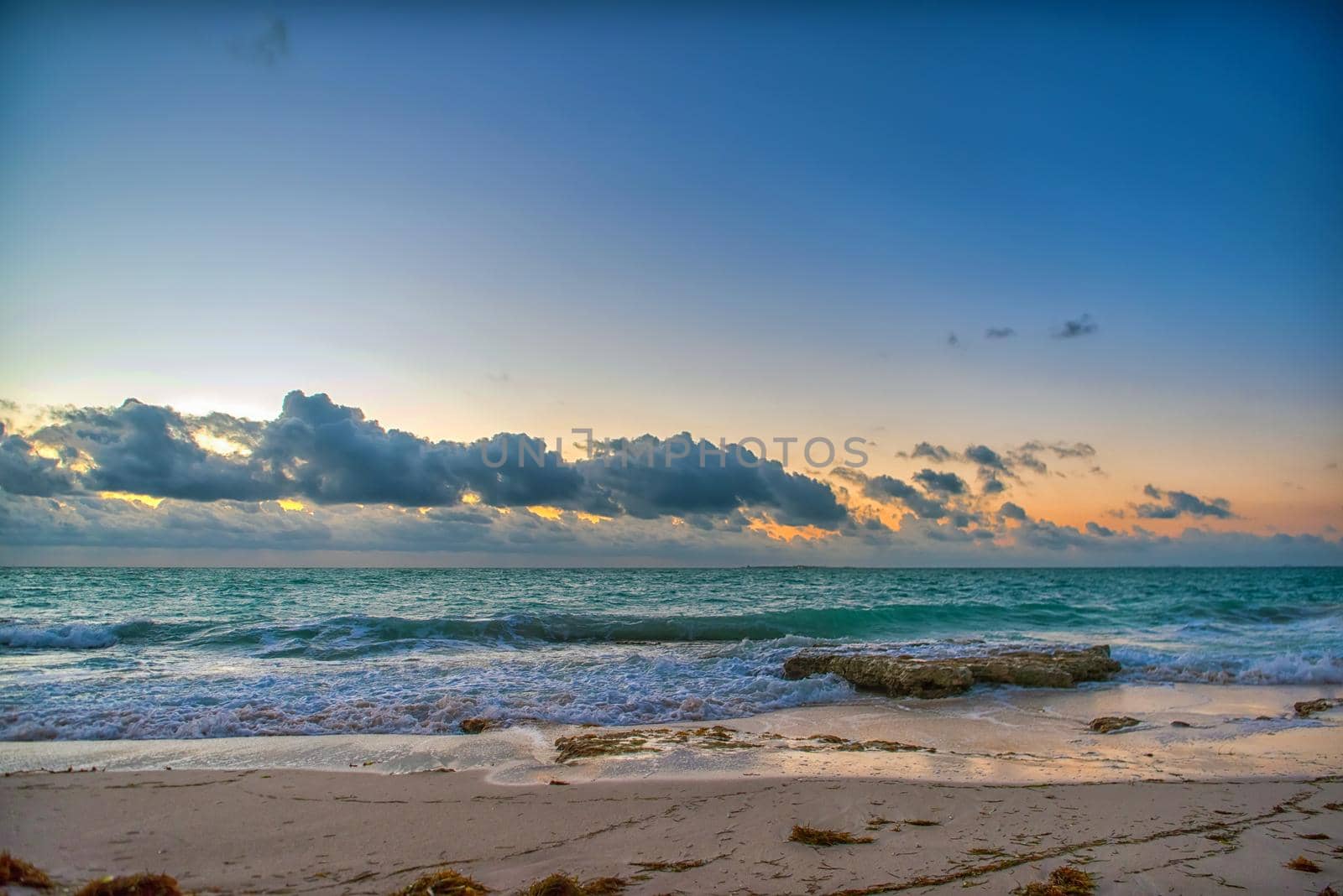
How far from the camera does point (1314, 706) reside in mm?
12617

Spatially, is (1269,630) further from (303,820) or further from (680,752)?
(303,820)

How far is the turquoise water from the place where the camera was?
37.4 feet

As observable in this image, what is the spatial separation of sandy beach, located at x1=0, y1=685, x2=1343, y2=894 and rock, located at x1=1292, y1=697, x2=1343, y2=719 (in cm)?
218

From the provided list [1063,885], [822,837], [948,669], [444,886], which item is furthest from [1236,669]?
[444,886]

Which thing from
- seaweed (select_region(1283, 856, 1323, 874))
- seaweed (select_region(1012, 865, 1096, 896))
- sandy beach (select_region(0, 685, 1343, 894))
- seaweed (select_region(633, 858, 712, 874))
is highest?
seaweed (select_region(1012, 865, 1096, 896))

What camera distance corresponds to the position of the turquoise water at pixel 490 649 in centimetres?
1141

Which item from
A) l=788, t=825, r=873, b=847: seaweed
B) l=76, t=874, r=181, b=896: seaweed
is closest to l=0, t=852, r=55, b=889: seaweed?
l=76, t=874, r=181, b=896: seaweed

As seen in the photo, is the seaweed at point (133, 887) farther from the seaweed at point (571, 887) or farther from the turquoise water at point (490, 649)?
the turquoise water at point (490, 649)

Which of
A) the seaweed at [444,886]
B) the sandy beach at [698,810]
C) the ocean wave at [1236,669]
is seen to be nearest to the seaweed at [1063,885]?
the sandy beach at [698,810]

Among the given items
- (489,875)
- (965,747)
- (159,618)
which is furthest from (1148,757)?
(159,618)

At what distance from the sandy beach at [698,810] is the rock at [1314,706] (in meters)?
2.18

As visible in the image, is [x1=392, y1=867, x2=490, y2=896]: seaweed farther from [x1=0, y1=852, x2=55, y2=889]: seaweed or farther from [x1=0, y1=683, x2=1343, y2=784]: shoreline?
[x1=0, y1=683, x2=1343, y2=784]: shoreline

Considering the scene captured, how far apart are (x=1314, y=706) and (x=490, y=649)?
19.2 metres

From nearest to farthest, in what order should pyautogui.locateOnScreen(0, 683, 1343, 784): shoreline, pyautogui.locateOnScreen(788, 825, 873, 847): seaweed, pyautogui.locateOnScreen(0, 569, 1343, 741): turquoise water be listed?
pyautogui.locateOnScreen(788, 825, 873, 847): seaweed, pyautogui.locateOnScreen(0, 683, 1343, 784): shoreline, pyautogui.locateOnScreen(0, 569, 1343, 741): turquoise water
